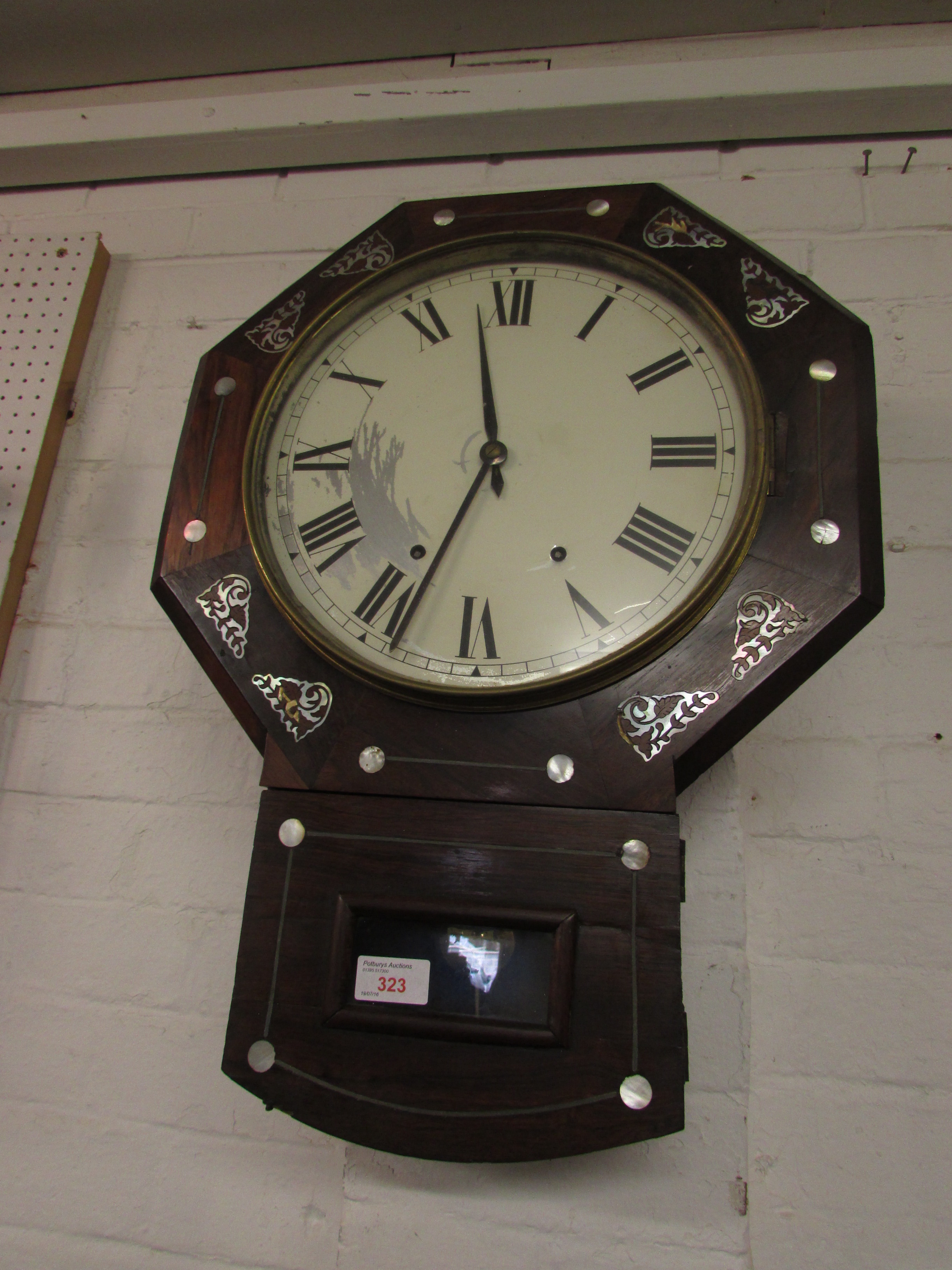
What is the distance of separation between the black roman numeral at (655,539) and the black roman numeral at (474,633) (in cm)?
14

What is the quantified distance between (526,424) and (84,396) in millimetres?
697

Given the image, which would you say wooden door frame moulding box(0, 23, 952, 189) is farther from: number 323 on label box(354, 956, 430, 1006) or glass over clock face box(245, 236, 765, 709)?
number 323 on label box(354, 956, 430, 1006)

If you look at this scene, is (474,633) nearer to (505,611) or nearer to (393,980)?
(505,611)

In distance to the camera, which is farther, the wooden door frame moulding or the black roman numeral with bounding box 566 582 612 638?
the wooden door frame moulding

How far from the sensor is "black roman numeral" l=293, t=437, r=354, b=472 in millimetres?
890

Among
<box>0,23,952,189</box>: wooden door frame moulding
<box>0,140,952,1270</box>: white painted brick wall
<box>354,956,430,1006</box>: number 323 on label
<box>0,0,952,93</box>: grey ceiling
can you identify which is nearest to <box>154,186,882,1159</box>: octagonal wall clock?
<box>354,956,430,1006</box>: number 323 on label

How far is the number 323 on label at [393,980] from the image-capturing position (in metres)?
0.71

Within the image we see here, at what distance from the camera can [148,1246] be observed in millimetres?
829

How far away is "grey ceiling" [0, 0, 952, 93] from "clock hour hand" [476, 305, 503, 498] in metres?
0.57

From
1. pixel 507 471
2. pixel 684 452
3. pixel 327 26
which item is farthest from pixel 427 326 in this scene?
pixel 327 26

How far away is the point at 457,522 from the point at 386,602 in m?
0.10

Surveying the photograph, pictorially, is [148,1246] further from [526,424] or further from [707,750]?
[526,424]

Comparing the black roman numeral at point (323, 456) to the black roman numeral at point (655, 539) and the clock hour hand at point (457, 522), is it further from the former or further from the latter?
the black roman numeral at point (655, 539)

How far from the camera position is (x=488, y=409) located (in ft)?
2.89
